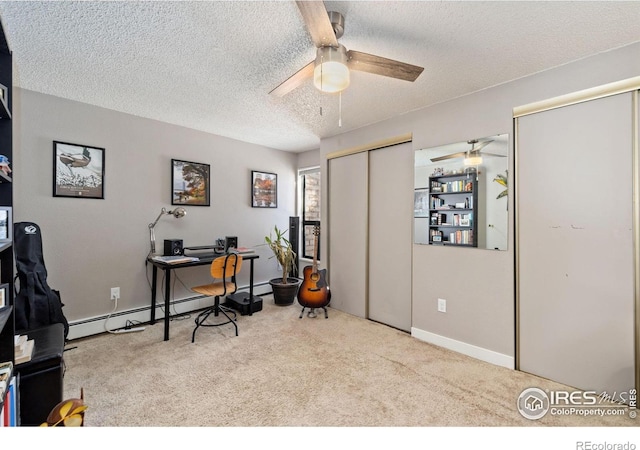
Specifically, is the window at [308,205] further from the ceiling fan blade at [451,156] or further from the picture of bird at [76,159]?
the picture of bird at [76,159]

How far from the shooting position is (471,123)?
2.37 metres

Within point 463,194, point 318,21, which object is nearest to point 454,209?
point 463,194

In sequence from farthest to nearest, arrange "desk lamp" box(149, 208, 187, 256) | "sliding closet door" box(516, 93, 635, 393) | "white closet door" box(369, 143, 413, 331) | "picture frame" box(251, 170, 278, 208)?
"picture frame" box(251, 170, 278, 208), "desk lamp" box(149, 208, 187, 256), "white closet door" box(369, 143, 413, 331), "sliding closet door" box(516, 93, 635, 393)

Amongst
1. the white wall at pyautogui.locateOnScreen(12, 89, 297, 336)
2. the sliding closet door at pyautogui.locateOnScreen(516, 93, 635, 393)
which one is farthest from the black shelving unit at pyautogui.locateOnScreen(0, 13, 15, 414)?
the sliding closet door at pyautogui.locateOnScreen(516, 93, 635, 393)

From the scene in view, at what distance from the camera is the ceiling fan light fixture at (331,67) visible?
1.43 metres

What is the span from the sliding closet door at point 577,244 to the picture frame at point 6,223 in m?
3.15

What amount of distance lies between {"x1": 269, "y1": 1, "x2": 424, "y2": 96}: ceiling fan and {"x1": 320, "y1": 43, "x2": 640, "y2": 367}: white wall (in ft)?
3.44

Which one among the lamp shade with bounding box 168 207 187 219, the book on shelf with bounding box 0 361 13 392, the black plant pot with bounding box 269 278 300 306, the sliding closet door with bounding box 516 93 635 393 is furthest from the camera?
the black plant pot with bounding box 269 278 300 306

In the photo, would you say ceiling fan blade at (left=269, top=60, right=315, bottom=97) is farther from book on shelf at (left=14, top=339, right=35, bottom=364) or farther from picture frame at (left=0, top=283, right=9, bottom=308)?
book on shelf at (left=14, top=339, right=35, bottom=364)

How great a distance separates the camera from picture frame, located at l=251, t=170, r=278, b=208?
404cm

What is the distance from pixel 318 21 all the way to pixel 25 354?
2.23m

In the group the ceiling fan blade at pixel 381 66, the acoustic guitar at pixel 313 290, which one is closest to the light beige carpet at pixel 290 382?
the acoustic guitar at pixel 313 290
